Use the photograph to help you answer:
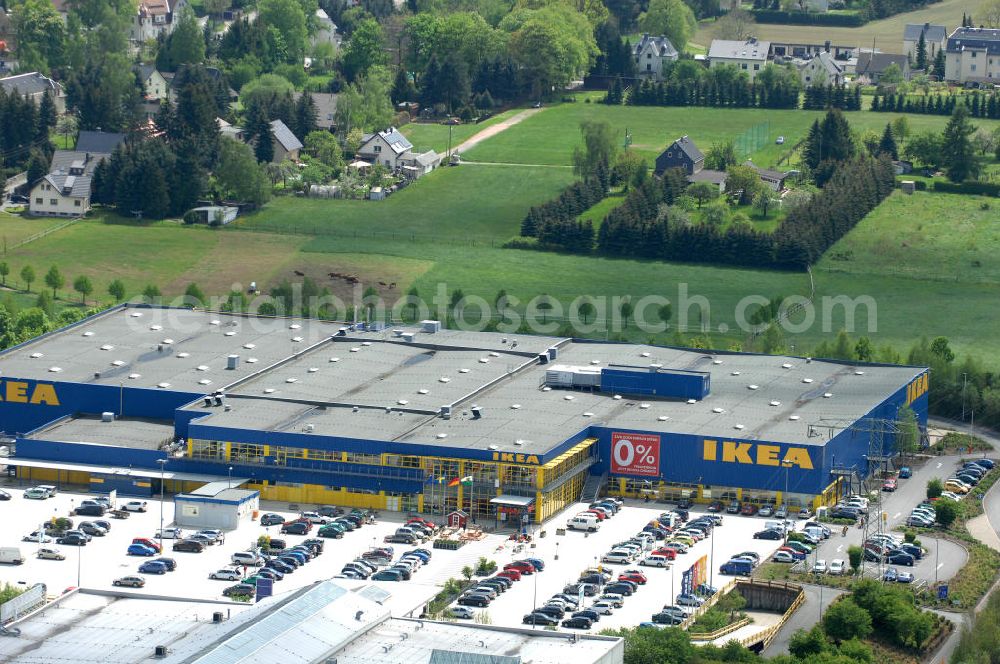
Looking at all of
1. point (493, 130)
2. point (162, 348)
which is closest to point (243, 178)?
point (493, 130)

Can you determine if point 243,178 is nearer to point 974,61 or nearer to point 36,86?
point 36,86

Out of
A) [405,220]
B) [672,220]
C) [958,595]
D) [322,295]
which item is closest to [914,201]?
A: [672,220]

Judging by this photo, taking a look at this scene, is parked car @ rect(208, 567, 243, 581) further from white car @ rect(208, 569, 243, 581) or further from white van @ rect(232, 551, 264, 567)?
white van @ rect(232, 551, 264, 567)

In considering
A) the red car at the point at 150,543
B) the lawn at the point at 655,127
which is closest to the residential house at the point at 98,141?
the lawn at the point at 655,127

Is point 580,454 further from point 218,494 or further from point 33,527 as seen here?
point 33,527

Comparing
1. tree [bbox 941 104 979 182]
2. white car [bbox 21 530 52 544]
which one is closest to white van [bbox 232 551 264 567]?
white car [bbox 21 530 52 544]
